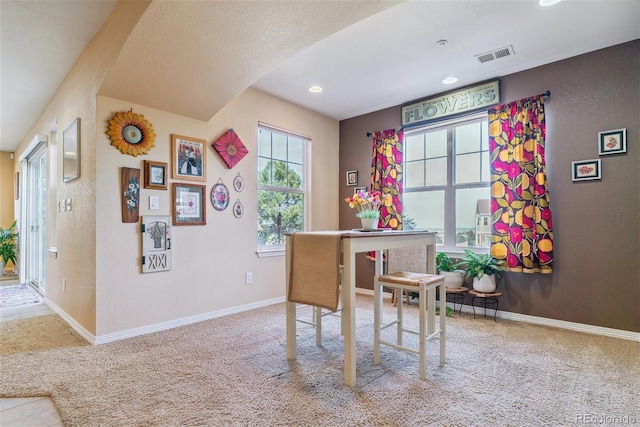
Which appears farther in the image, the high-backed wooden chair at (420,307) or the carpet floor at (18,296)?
the carpet floor at (18,296)

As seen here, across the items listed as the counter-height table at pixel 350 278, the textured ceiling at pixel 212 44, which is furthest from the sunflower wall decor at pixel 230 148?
the counter-height table at pixel 350 278

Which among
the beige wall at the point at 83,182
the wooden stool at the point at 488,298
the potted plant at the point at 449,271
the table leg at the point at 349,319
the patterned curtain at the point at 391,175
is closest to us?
the table leg at the point at 349,319

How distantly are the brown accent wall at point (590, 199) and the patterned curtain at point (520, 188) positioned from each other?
0.11 metres

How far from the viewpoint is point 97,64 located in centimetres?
276

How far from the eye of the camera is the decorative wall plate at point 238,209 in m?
3.77

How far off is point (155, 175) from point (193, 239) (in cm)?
74

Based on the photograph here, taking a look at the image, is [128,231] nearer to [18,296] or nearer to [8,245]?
[18,296]

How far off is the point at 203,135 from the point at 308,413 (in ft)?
9.40

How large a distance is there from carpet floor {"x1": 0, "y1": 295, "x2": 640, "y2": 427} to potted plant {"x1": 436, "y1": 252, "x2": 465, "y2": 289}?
0.69 m

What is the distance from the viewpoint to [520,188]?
3.38 meters

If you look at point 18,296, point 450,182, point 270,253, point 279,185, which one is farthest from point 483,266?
point 18,296

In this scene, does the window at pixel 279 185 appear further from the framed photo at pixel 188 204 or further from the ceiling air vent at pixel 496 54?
the ceiling air vent at pixel 496 54

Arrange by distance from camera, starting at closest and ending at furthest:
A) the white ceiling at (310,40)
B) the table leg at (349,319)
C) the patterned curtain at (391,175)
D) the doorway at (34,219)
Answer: the table leg at (349,319)
the white ceiling at (310,40)
the patterned curtain at (391,175)
the doorway at (34,219)

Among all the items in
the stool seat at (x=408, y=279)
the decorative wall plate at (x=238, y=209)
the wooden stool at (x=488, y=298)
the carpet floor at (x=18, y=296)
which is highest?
the decorative wall plate at (x=238, y=209)
